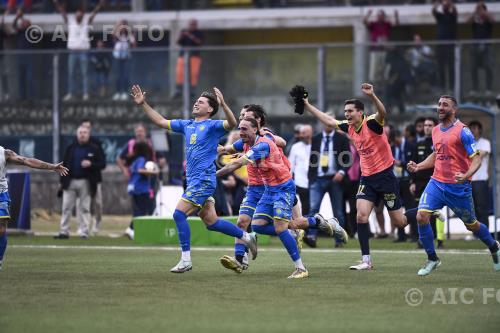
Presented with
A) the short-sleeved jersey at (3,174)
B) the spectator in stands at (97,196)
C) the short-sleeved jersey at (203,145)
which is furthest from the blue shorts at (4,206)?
the spectator in stands at (97,196)

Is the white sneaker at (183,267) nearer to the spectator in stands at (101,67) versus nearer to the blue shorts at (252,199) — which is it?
the blue shorts at (252,199)

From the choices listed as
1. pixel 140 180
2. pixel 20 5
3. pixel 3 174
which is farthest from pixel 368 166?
pixel 20 5

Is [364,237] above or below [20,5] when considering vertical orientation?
below

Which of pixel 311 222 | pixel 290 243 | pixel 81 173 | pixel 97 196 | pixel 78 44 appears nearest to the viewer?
pixel 290 243

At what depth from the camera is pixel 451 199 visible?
51.3 feet

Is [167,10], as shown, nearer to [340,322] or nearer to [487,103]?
[487,103]

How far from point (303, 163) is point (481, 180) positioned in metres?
3.41

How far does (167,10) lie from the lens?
35031 mm

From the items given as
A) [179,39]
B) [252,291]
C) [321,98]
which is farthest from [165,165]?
[252,291]

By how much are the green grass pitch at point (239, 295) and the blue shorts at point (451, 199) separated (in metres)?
0.82

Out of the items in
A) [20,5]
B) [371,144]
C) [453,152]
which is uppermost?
[20,5]

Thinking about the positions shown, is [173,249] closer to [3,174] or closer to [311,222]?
[311,222]

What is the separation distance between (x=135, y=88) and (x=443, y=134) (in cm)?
397

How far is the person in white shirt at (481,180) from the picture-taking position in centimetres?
2175
